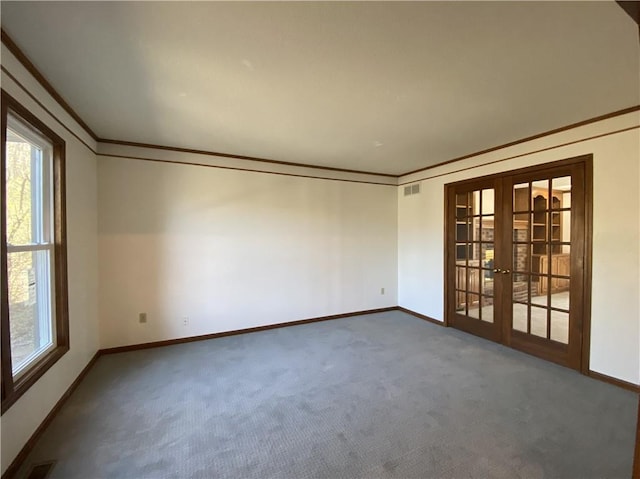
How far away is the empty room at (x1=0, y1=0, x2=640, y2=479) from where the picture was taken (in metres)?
1.64

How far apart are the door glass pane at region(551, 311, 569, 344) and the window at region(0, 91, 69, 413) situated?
450 cm

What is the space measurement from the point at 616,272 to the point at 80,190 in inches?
200

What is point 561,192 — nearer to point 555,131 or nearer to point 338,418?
point 555,131

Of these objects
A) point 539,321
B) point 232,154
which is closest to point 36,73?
point 232,154

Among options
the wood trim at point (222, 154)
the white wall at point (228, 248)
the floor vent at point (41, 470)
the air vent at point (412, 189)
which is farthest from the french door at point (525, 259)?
the floor vent at point (41, 470)

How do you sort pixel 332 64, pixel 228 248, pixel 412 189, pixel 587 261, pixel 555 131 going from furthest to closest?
pixel 412 189 → pixel 228 248 → pixel 555 131 → pixel 587 261 → pixel 332 64

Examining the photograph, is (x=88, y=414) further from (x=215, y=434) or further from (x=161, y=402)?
(x=215, y=434)

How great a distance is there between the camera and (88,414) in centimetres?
217

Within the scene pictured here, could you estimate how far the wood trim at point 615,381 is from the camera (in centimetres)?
251

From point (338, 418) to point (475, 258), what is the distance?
2931mm

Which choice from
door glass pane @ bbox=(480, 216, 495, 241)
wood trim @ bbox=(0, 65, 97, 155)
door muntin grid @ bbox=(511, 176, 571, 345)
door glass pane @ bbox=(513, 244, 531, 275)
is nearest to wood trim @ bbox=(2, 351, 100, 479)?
wood trim @ bbox=(0, 65, 97, 155)

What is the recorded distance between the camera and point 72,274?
257 cm

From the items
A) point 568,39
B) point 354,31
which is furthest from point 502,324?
point 354,31

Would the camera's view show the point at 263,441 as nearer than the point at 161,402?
Yes
